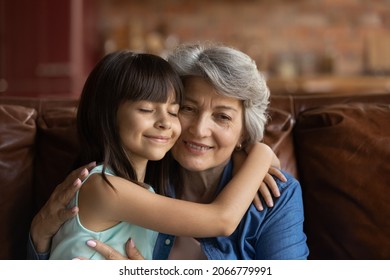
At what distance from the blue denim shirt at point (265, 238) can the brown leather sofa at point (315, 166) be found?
0.60ft

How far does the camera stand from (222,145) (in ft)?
5.55

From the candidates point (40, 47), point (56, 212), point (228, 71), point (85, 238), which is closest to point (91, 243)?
point (85, 238)

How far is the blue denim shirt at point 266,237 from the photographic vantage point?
5.39ft

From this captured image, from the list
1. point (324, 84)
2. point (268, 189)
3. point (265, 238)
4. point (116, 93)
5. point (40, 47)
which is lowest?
point (324, 84)

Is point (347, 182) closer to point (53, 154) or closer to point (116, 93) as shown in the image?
point (116, 93)

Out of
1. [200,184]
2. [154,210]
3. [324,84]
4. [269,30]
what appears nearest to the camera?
[154,210]

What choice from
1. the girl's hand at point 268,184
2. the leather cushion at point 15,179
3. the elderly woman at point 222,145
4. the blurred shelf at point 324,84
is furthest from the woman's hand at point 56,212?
the blurred shelf at point 324,84

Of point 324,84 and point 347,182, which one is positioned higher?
point 347,182

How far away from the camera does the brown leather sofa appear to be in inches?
70.9

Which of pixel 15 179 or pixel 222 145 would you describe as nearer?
pixel 222 145

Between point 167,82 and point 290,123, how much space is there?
1.84 ft

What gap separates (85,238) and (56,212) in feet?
0.35

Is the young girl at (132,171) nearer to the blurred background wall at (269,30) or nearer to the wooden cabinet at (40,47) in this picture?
the wooden cabinet at (40,47)
